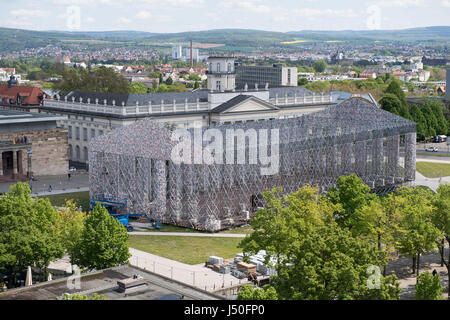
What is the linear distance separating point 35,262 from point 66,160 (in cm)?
5205

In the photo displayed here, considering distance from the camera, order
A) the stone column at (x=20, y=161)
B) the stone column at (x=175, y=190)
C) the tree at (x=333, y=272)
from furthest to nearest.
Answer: the stone column at (x=20, y=161) < the stone column at (x=175, y=190) < the tree at (x=333, y=272)

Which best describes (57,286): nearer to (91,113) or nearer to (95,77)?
(91,113)

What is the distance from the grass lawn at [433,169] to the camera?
309 feet

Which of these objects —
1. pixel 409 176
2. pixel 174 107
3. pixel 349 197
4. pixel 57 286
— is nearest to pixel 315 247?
pixel 57 286

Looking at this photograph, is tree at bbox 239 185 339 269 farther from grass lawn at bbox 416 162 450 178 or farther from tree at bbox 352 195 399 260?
grass lawn at bbox 416 162 450 178

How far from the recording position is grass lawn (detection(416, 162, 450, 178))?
94.2m

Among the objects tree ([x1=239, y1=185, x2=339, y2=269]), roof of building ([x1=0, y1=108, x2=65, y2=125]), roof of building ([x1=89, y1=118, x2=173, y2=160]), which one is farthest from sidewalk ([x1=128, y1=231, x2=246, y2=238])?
roof of building ([x1=0, y1=108, x2=65, y2=125])

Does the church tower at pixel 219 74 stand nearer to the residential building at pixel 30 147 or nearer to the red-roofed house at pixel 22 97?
the red-roofed house at pixel 22 97

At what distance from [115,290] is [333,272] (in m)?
11.6

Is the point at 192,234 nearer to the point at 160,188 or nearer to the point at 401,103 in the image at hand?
the point at 160,188

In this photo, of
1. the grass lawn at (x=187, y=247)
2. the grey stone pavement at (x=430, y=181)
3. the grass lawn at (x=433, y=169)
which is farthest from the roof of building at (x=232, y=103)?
the grass lawn at (x=187, y=247)

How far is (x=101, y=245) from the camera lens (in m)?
43.2

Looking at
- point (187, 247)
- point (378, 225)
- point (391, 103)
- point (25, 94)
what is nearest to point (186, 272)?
point (187, 247)

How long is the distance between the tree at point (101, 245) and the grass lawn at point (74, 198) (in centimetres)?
2748
